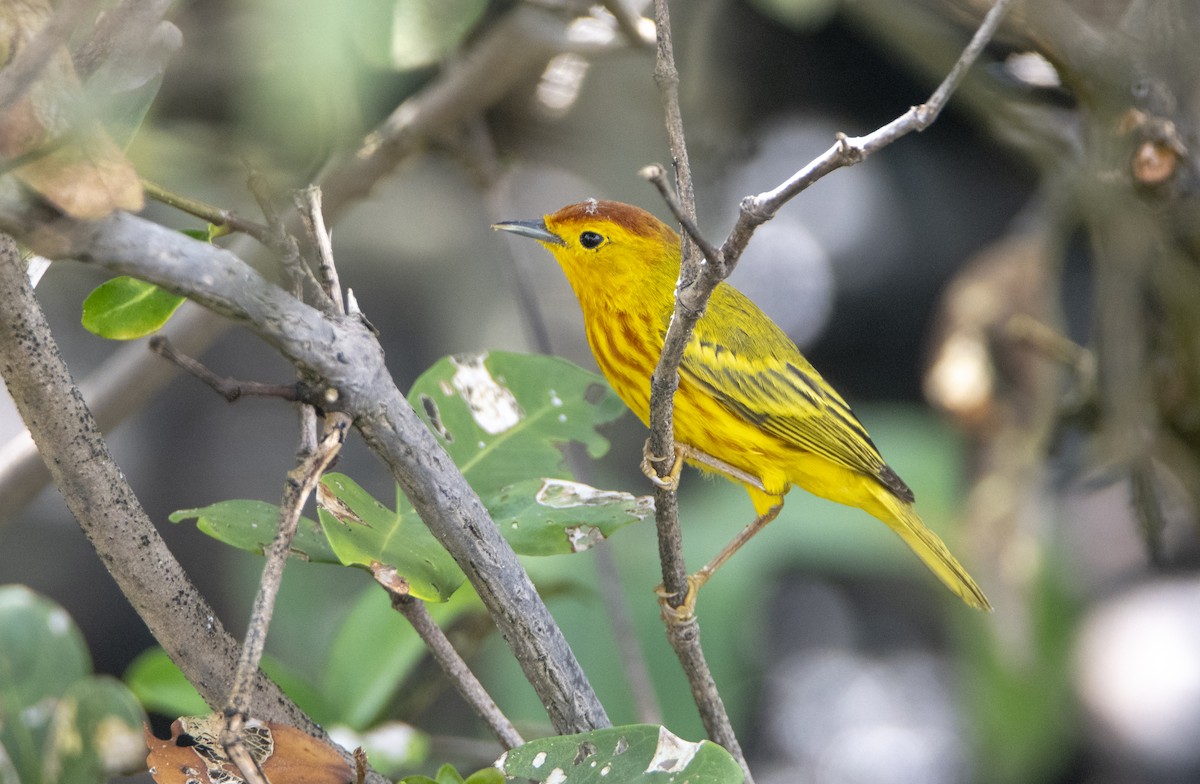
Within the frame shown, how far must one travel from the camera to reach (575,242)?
269 cm

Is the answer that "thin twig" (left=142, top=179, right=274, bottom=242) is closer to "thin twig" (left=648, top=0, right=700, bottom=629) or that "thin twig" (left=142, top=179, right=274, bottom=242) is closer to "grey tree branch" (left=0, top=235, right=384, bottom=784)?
"grey tree branch" (left=0, top=235, right=384, bottom=784)

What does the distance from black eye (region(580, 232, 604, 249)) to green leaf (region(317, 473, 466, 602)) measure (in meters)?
1.38

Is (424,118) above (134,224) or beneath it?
above

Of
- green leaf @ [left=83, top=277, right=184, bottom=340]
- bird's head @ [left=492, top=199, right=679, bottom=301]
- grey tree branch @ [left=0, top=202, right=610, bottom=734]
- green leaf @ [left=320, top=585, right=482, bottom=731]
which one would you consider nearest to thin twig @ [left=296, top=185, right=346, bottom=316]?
grey tree branch @ [left=0, top=202, right=610, bottom=734]

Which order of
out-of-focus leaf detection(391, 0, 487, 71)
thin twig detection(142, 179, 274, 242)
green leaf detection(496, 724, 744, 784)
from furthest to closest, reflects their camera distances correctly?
out-of-focus leaf detection(391, 0, 487, 71)
green leaf detection(496, 724, 744, 784)
thin twig detection(142, 179, 274, 242)

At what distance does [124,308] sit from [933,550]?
198 cm

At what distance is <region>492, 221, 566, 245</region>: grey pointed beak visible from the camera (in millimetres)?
2518

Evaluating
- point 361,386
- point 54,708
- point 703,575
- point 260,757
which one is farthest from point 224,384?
point 703,575

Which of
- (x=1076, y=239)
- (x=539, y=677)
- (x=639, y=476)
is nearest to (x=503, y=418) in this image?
(x=539, y=677)

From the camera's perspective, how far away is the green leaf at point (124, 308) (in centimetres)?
127

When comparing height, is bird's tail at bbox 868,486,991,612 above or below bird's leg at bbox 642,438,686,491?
below

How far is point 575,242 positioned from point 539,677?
1.59 m

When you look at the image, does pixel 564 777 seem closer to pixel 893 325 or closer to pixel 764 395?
pixel 764 395

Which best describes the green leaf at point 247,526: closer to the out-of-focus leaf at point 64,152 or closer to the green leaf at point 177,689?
the out-of-focus leaf at point 64,152
